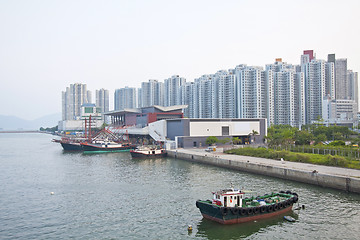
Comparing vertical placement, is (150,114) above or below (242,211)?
above

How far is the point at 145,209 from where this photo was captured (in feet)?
59.2

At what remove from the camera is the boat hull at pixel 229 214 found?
51.2ft

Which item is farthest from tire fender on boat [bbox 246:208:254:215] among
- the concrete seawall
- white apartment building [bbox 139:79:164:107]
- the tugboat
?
white apartment building [bbox 139:79:164:107]

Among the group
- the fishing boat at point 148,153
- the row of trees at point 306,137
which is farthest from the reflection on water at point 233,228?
the fishing boat at point 148,153

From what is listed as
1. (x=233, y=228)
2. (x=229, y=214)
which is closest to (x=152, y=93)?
(x=229, y=214)

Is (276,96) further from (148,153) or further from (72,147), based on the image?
(72,147)

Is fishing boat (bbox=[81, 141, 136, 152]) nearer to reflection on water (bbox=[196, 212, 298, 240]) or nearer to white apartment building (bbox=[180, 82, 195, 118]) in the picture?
reflection on water (bbox=[196, 212, 298, 240])

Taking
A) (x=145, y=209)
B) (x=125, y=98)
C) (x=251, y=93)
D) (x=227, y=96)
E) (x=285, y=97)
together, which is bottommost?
(x=145, y=209)

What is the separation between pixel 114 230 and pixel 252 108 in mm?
72202

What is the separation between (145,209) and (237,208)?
5.38 m

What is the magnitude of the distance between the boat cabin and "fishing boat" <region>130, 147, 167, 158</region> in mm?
28202

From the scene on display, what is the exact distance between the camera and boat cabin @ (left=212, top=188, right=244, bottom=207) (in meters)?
16.0

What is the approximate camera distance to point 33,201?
20.2 m

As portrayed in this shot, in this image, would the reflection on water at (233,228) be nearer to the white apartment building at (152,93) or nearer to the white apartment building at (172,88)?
the white apartment building at (172,88)
